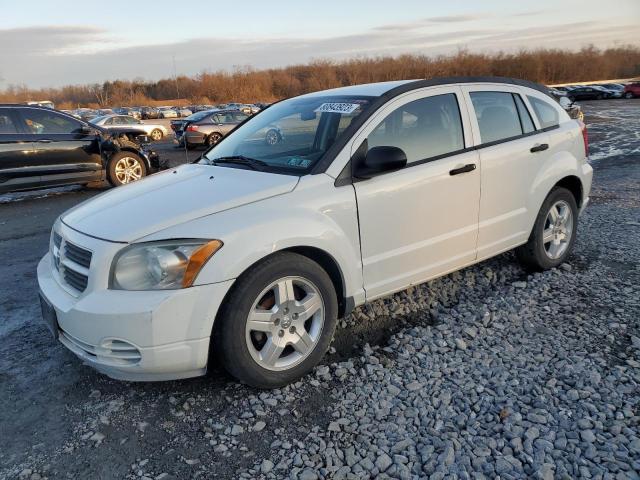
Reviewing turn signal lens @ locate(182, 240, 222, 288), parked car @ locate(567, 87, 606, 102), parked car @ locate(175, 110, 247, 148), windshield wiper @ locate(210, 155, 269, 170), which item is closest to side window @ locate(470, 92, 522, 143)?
windshield wiper @ locate(210, 155, 269, 170)

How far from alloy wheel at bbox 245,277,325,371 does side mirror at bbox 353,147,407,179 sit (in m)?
0.79

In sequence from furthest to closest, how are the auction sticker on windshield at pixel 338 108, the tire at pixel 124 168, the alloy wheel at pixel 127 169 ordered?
the alloy wheel at pixel 127 169
the tire at pixel 124 168
the auction sticker on windshield at pixel 338 108

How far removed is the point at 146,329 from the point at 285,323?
2.59 ft

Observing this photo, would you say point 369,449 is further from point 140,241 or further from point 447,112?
point 447,112

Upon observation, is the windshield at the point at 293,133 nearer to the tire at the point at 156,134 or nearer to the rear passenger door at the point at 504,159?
the rear passenger door at the point at 504,159

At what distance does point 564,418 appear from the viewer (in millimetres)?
2664

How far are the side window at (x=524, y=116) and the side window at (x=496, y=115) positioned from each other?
48 millimetres

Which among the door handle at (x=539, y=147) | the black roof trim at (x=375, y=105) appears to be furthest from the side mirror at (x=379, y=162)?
the door handle at (x=539, y=147)

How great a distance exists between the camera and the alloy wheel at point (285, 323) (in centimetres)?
292

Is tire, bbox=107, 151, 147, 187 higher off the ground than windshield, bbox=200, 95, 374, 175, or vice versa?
windshield, bbox=200, 95, 374, 175

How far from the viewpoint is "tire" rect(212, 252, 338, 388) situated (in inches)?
110

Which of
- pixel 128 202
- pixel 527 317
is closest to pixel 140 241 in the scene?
pixel 128 202

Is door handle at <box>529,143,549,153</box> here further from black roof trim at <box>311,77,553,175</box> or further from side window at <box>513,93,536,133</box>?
black roof trim at <box>311,77,553,175</box>

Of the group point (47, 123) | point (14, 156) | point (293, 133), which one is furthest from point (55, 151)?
point (293, 133)
